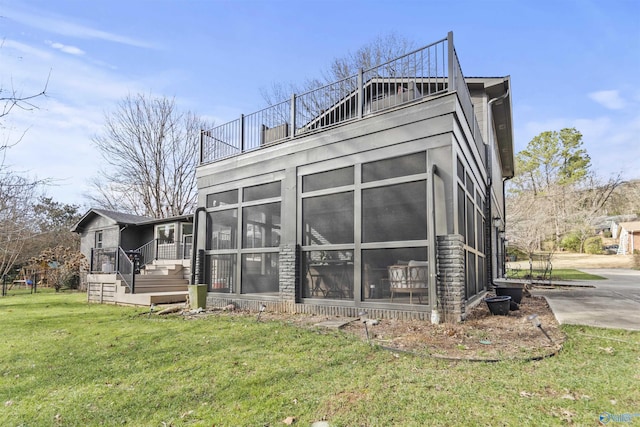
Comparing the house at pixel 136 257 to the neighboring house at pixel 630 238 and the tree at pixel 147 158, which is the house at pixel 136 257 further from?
the neighboring house at pixel 630 238

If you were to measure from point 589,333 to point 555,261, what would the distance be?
91.7ft

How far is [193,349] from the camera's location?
4719mm

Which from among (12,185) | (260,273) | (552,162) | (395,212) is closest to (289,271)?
(260,273)

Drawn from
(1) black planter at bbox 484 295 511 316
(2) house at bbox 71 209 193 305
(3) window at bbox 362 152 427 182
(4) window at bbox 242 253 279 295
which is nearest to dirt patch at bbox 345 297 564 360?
(1) black planter at bbox 484 295 511 316

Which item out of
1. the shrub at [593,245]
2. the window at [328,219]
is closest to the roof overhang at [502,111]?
the window at [328,219]

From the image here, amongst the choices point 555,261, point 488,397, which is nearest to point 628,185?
point 555,261

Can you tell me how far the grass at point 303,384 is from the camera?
8.75 feet

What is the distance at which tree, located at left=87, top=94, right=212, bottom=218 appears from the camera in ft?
74.3

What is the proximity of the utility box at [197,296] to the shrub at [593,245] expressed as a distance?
115 feet

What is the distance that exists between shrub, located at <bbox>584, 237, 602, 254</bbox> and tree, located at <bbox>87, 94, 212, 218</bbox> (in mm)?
32875

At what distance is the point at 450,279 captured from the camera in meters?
5.58

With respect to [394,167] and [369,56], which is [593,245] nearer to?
[369,56]

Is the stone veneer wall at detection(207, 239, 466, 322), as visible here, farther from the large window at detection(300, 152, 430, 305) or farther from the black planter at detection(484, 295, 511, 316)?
the black planter at detection(484, 295, 511, 316)

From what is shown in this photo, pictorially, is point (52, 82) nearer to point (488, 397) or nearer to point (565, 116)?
point (488, 397)
